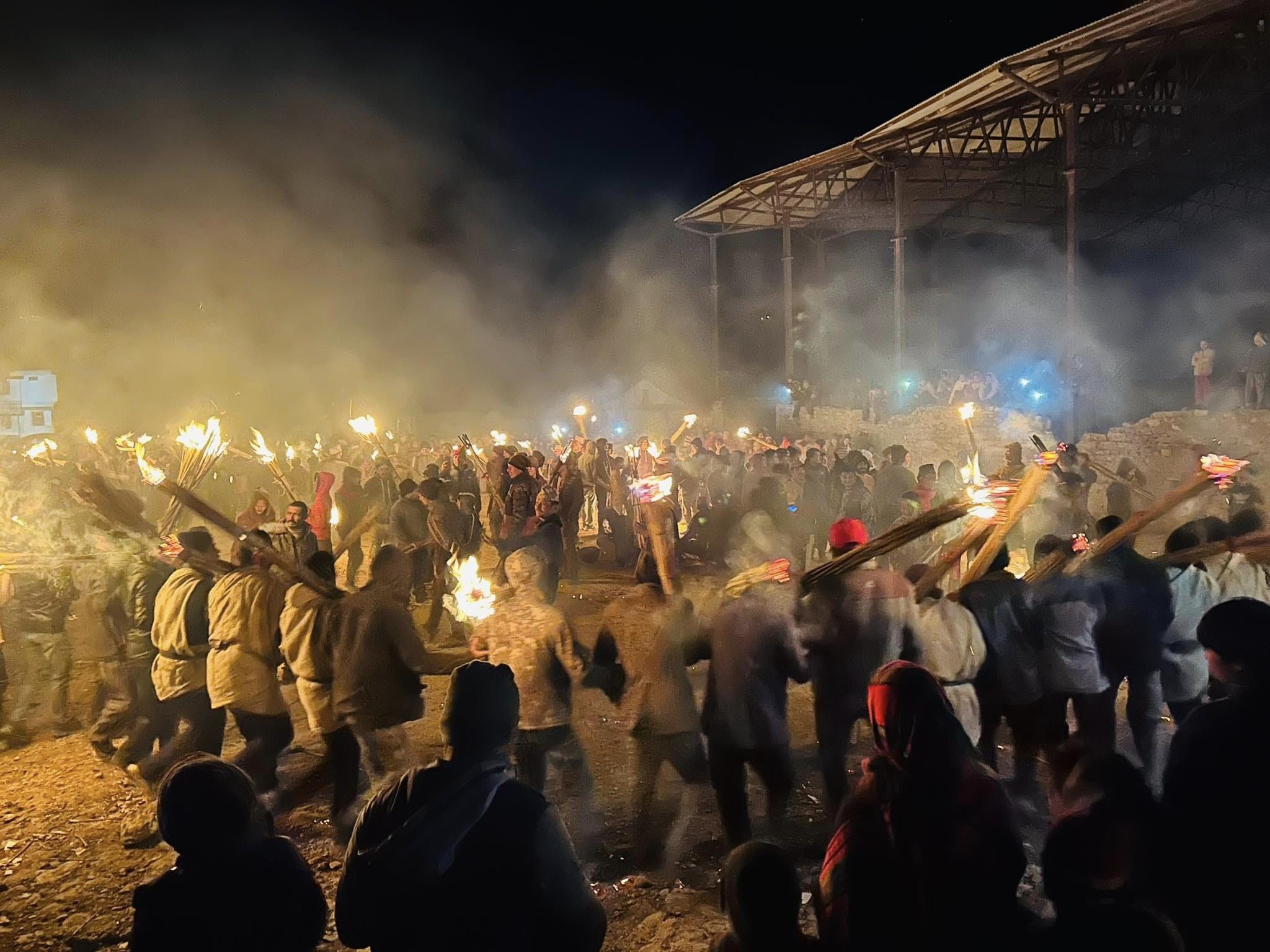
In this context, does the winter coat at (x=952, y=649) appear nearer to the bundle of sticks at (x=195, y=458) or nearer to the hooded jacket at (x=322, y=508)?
the bundle of sticks at (x=195, y=458)

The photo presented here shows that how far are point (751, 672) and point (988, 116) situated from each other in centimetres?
1647

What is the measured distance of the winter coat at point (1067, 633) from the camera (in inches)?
170

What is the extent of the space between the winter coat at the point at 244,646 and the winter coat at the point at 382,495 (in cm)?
653

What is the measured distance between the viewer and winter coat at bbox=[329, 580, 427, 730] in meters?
4.30

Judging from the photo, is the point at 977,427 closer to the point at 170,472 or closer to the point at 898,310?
the point at 898,310

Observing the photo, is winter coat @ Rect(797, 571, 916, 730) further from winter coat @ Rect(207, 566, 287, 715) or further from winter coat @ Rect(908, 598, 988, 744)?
winter coat @ Rect(207, 566, 287, 715)

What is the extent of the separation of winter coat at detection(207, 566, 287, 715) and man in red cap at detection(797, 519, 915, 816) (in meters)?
2.85

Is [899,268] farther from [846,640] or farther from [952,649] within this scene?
[846,640]

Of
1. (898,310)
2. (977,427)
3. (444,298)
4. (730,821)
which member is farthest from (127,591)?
(444,298)

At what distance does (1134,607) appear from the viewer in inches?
172

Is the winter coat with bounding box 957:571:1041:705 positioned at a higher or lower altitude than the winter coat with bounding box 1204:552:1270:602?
lower

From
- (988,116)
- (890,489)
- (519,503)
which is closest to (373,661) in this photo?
(519,503)

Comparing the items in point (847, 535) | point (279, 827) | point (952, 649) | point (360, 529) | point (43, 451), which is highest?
point (43, 451)

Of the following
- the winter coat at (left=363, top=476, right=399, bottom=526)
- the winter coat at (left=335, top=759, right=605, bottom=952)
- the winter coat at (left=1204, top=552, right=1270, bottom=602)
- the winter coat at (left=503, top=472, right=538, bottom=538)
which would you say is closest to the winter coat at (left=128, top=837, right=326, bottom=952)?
the winter coat at (left=335, top=759, right=605, bottom=952)
